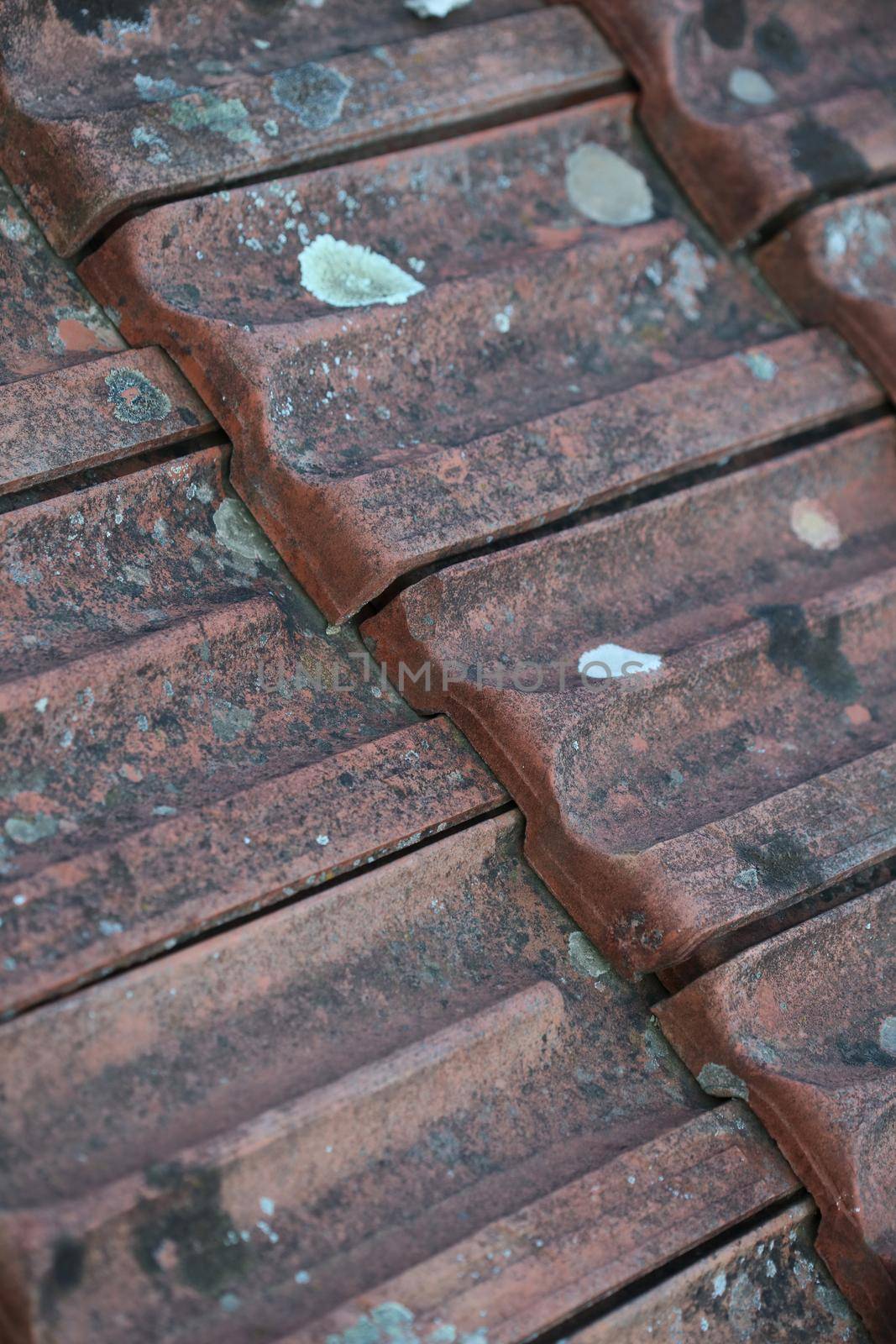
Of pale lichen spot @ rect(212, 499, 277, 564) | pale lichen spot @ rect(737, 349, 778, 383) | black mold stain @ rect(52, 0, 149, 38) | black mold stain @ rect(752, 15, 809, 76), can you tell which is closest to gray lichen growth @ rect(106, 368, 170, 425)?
pale lichen spot @ rect(212, 499, 277, 564)

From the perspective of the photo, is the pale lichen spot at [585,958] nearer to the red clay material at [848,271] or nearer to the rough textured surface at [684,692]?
the rough textured surface at [684,692]

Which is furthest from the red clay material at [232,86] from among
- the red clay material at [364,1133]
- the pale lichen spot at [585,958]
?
the pale lichen spot at [585,958]

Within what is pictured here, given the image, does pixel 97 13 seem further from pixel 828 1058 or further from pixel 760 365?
pixel 828 1058

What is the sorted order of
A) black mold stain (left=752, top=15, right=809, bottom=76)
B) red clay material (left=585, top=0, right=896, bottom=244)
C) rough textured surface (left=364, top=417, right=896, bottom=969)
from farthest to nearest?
black mold stain (left=752, top=15, right=809, bottom=76)
red clay material (left=585, top=0, right=896, bottom=244)
rough textured surface (left=364, top=417, right=896, bottom=969)

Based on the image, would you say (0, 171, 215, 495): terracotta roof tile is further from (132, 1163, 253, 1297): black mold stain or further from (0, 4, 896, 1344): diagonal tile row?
(132, 1163, 253, 1297): black mold stain

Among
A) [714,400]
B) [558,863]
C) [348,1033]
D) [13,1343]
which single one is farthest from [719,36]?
[13,1343]

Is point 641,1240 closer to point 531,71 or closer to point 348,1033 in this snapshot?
point 348,1033
